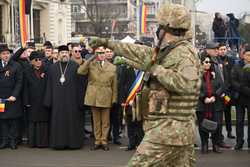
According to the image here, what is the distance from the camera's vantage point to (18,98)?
10.4 m

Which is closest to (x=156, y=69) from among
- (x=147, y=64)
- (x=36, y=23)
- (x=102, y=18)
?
(x=147, y=64)

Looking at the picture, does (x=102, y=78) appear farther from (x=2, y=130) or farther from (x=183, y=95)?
(x=183, y=95)

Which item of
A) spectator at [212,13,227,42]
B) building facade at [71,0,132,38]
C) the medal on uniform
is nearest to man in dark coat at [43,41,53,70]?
the medal on uniform

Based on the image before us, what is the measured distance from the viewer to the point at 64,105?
402 inches

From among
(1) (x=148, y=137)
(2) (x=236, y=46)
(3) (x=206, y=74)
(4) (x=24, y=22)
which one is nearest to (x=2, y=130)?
(4) (x=24, y=22)

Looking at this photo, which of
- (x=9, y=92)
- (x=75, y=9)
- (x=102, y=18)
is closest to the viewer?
(x=9, y=92)

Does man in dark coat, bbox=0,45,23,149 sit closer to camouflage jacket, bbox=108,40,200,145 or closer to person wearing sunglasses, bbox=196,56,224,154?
→ person wearing sunglasses, bbox=196,56,224,154

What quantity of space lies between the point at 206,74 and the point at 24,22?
4.45 m

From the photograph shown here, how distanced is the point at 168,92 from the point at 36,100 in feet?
20.2

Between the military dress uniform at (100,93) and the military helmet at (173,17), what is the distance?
5.27 metres

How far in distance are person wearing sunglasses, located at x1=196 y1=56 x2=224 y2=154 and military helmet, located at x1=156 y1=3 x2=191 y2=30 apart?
4807 mm

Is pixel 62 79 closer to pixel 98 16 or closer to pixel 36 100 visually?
pixel 36 100

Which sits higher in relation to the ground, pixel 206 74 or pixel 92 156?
pixel 206 74

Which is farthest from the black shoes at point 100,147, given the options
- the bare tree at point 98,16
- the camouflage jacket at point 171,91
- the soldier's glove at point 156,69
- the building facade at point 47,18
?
the bare tree at point 98,16
